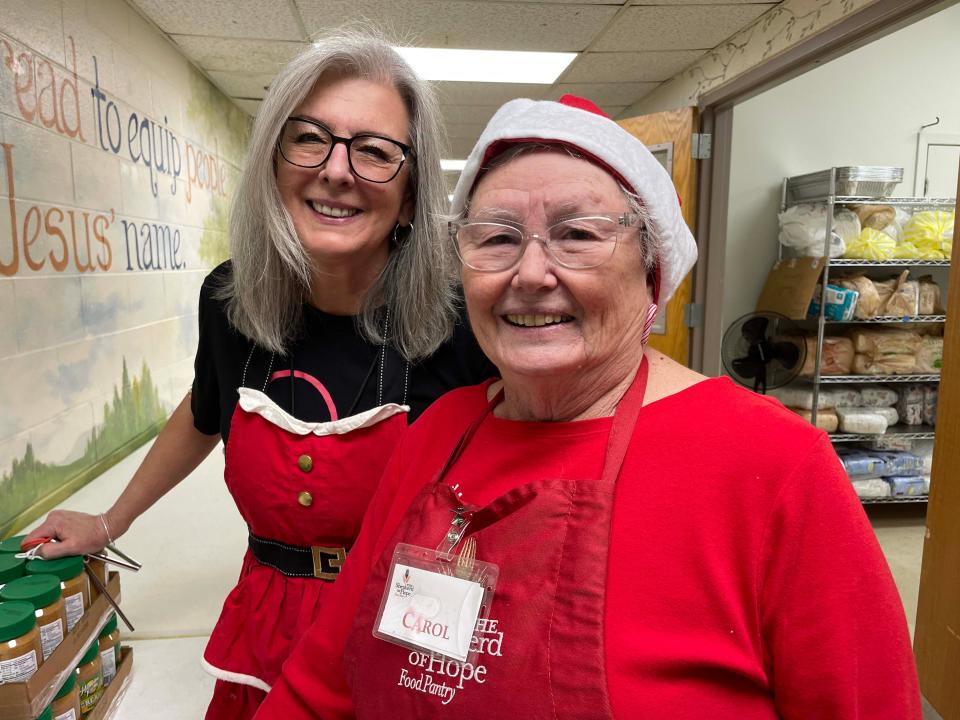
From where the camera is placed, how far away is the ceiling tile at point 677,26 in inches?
133

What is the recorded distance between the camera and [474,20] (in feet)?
11.4

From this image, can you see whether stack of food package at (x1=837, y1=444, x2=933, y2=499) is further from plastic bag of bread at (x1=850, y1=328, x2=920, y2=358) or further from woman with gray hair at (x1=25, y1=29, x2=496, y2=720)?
woman with gray hair at (x1=25, y1=29, x2=496, y2=720)

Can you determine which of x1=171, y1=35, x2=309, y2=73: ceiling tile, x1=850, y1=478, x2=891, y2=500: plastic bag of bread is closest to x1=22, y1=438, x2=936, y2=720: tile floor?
x1=850, y1=478, x2=891, y2=500: plastic bag of bread

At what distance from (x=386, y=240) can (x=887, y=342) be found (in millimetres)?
3652

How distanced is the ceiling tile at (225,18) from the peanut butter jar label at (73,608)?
2.92 metres

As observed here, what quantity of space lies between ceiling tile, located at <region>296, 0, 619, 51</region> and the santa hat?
2.58 meters

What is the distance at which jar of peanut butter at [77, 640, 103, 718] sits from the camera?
3.96 feet

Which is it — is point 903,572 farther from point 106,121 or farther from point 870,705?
point 106,121

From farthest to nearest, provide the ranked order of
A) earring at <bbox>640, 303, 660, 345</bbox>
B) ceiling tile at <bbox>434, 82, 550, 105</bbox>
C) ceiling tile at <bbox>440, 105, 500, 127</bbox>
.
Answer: ceiling tile at <bbox>440, 105, 500, 127</bbox>, ceiling tile at <bbox>434, 82, 550, 105</bbox>, earring at <bbox>640, 303, 660, 345</bbox>

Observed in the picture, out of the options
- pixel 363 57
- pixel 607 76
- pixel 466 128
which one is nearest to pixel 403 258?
pixel 363 57

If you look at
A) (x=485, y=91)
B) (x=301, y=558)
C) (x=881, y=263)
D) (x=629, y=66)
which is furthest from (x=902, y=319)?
(x=301, y=558)

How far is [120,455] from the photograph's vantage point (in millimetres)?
2662

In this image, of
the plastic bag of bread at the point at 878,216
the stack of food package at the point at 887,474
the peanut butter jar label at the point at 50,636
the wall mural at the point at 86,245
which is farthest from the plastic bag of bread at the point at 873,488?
the peanut butter jar label at the point at 50,636

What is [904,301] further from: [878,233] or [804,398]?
[804,398]
